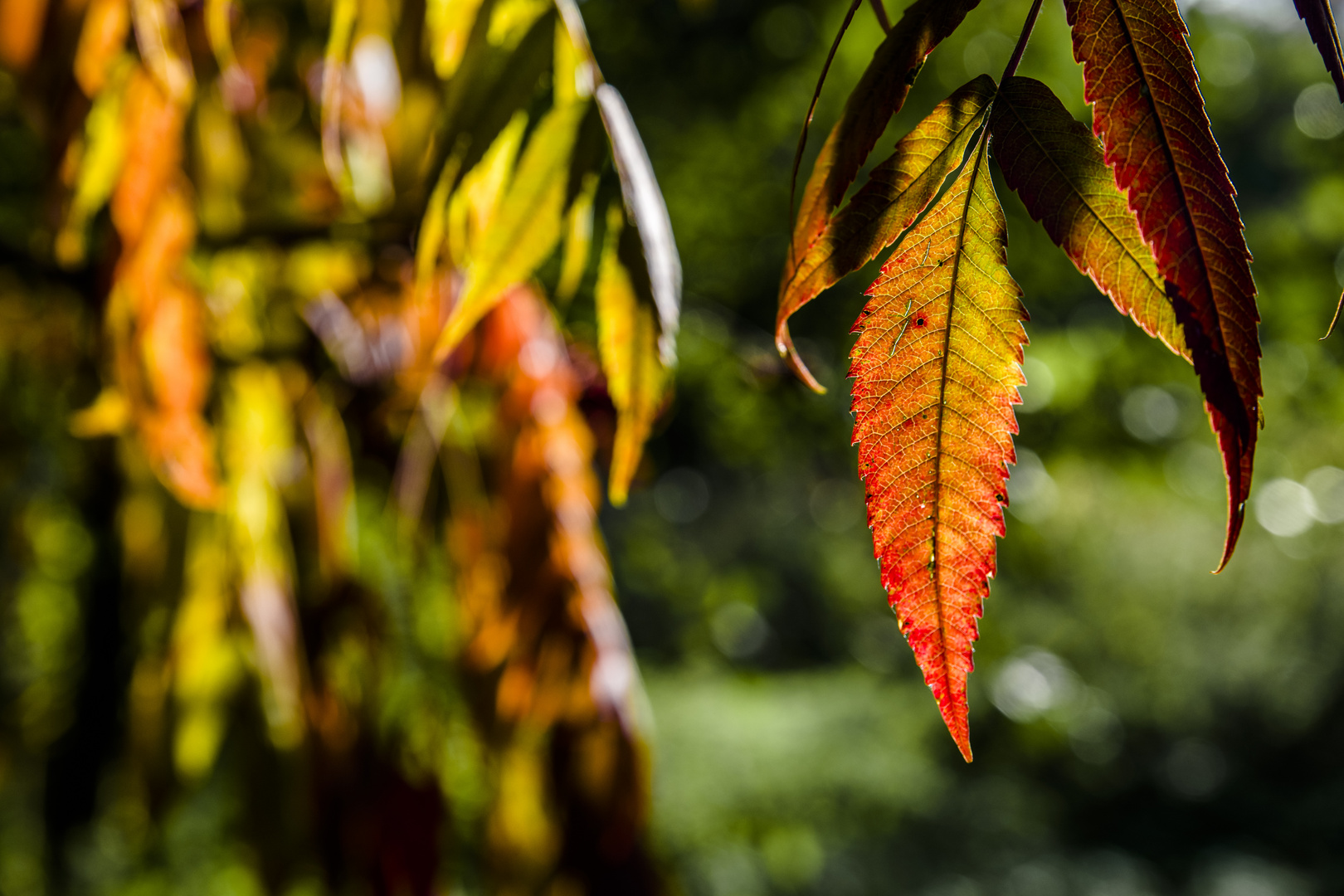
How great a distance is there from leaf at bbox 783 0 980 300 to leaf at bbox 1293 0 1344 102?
0.07 metres

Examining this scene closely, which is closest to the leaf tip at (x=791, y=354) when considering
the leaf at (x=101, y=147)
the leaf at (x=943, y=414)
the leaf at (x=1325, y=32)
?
the leaf at (x=943, y=414)

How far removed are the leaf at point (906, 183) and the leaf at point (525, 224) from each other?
142mm

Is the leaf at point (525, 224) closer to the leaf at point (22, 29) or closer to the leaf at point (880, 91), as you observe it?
the leaf at point (880, 91)

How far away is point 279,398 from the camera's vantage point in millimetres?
972

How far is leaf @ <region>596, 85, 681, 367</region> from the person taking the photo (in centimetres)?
33

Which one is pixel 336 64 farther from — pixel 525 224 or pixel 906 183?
pixel 906 183

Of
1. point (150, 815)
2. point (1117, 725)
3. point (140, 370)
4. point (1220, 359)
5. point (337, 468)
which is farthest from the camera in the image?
point (1117, 725)

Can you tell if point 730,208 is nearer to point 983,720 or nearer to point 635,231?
point 635,231

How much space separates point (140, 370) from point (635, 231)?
410 mm

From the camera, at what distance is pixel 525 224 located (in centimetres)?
35

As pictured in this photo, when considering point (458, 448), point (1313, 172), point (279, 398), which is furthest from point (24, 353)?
point (1313, 172)

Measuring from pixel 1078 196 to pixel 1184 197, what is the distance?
0.02 metres

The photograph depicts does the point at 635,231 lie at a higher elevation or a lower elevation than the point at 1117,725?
higher

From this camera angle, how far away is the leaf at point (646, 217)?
0.33 m
